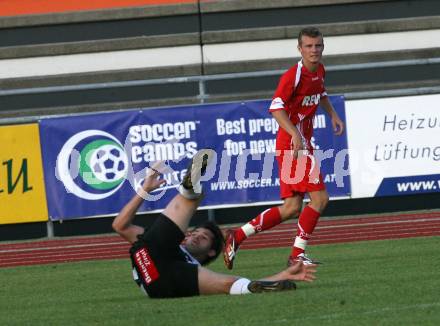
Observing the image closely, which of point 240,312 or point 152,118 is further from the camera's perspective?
point 152,118

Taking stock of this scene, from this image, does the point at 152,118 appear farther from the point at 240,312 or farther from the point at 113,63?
the point at 240,312

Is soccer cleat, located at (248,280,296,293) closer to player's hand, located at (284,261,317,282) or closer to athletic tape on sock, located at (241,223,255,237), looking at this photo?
player's hand, located at (284,261,317,282)

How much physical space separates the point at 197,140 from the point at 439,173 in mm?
3480

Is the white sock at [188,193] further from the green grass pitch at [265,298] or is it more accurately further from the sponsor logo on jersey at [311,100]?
the sponsor logo on jersey at [311,100]

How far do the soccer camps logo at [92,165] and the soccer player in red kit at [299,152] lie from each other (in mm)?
6676

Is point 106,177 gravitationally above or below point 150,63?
below

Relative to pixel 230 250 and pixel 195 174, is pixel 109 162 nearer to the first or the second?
pixel 230 250

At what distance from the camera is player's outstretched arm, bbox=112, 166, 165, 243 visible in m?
8.68

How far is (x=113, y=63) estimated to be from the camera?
23.5 meters

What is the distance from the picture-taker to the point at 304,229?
10.8 metres

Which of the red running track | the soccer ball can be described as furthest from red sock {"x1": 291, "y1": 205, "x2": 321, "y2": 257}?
the soccer ball

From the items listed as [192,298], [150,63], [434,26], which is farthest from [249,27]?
[192,298]

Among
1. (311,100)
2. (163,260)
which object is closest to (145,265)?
(163,260)

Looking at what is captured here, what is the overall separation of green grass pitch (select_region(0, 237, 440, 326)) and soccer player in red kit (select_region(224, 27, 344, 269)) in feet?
1.36
